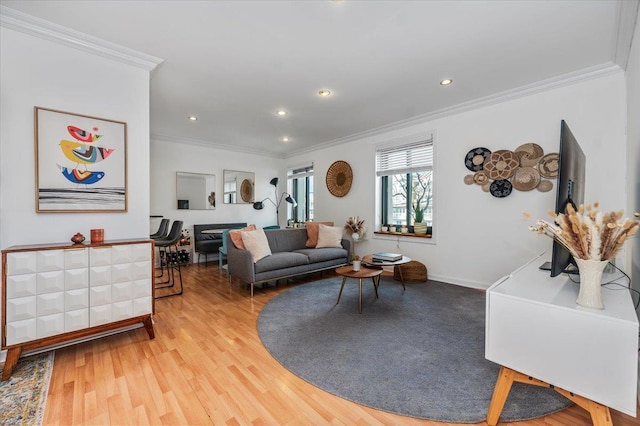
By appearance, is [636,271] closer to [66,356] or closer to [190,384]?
[190,384]

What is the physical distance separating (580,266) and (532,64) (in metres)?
2.53

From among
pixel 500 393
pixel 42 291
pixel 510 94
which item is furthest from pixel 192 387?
pixel 510 94

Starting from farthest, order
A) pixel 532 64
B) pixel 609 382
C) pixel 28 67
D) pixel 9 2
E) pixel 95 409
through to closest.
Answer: pixel 532 64, pixel 28 67, pixel 9 2, pixel 95 409, pixel 609 382

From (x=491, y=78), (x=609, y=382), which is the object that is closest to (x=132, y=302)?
(x=609, y=382)

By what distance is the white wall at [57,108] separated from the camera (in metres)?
2.04

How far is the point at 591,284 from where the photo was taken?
114 cm

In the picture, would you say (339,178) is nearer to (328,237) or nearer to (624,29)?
(328,237)

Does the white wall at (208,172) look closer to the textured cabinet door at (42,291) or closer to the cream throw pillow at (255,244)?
the cream throw pillow at (255,244)

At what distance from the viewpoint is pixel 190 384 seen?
1.78 metres

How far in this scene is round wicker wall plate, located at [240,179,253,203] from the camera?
6.52 m

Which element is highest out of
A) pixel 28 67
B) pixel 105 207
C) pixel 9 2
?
pixel 9 2

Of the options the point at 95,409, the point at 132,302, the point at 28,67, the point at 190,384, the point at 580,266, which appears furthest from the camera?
the point at 132,302

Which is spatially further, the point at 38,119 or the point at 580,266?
the point at 38,119

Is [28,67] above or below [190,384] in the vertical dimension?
above
